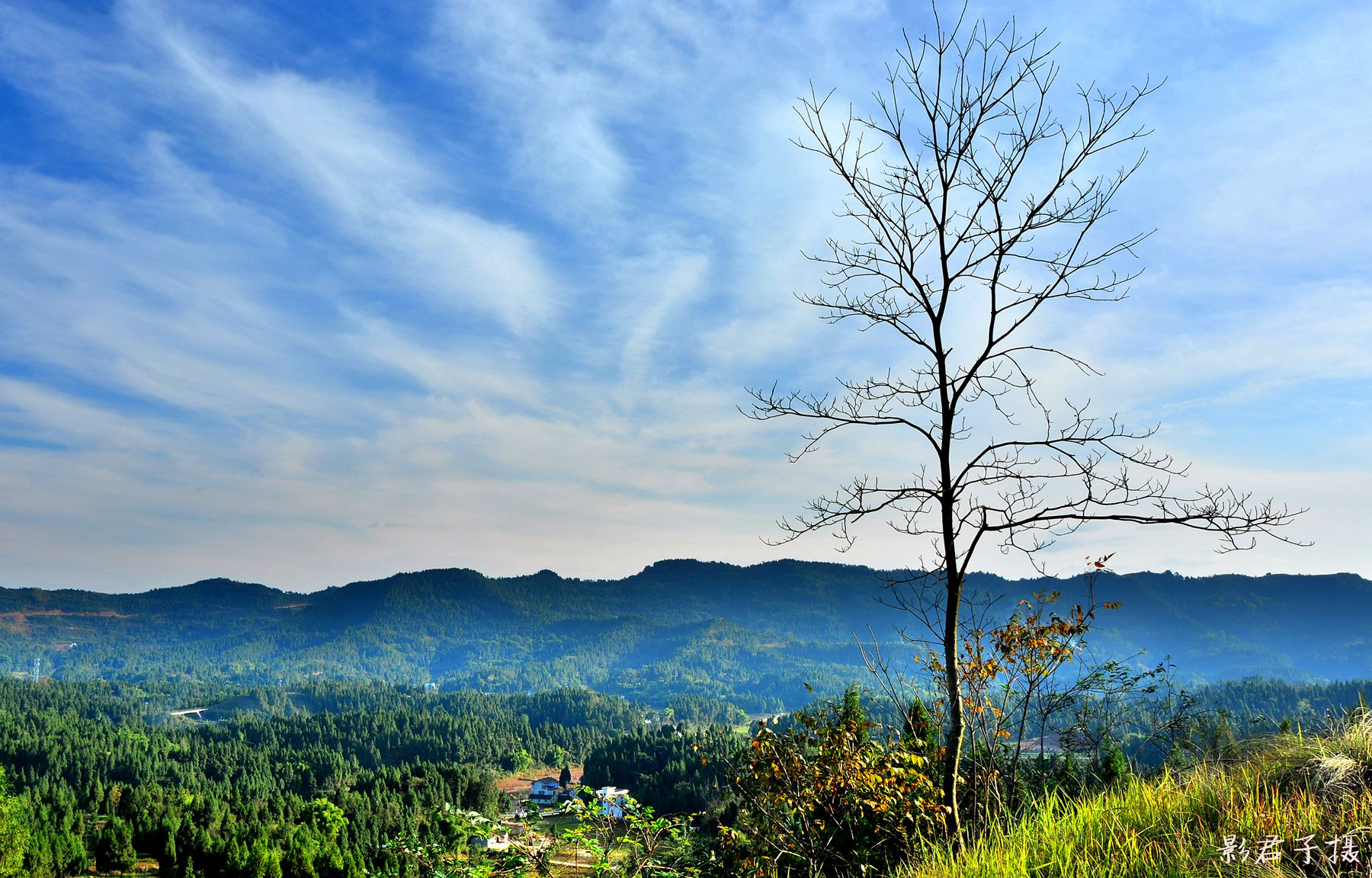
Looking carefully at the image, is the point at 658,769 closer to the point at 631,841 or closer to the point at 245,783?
the point at 245,783

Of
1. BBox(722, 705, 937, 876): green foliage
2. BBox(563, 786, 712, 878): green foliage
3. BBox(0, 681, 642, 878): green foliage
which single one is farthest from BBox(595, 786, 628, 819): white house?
BBox(0, 681, 642, 878): green foliage

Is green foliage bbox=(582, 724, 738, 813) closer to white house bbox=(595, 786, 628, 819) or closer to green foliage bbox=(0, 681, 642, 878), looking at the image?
green foliage bbox=(0, 681, 642, 878)

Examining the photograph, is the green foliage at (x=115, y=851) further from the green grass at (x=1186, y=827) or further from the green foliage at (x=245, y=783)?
the green grass at (x=1186, y=827)

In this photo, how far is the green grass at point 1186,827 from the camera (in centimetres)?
385

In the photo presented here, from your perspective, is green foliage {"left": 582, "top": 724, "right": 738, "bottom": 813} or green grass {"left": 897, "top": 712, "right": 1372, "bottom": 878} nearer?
green grass {"left": 897, "top": 712, "right": 1372, "bottom": 878}

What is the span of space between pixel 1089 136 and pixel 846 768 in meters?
5.32

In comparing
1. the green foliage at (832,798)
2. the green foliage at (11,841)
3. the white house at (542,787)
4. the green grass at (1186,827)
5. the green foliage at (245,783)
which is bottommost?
the white house at (542,787)

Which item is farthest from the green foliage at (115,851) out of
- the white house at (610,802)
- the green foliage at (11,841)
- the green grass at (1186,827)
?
the green grass at (1186,827)

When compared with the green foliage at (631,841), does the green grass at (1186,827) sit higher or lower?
higher

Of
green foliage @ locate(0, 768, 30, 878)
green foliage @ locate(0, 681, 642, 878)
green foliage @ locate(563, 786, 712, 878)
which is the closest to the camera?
green foliage @ locate(563, 786, 712, 878)

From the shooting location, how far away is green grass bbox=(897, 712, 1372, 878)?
A: 3854 mm

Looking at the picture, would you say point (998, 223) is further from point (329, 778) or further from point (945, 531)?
point (329, 778)

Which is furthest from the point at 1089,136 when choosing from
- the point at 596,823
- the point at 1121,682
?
the point at 1121,682

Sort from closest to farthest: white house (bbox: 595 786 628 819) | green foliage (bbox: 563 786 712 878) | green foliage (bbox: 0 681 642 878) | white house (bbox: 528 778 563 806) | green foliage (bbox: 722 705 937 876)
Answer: green foliage (bbox: 722 705 937 876)
green foliage (bbox: 563 786 712 878)
white house (bbox: 595 786 628 819)
green foliage (bbox: 0 681 642 878)
white house (bbox: 528 778 563 806)
